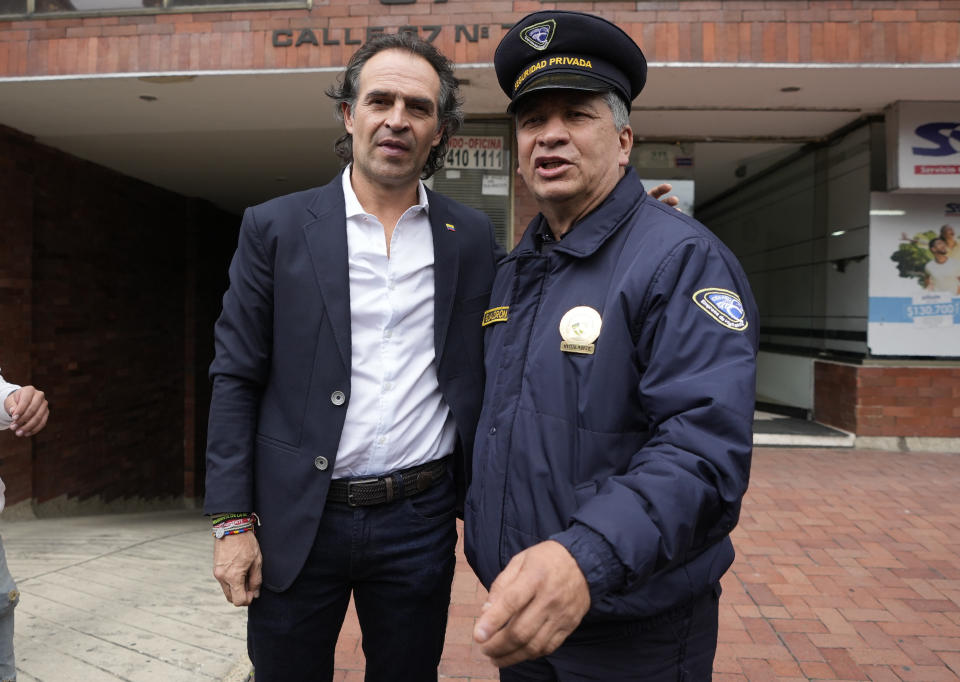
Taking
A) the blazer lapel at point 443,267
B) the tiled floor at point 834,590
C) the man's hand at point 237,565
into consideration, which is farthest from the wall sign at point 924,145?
the man's hand at point 237,565

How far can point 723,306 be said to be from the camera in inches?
49.6

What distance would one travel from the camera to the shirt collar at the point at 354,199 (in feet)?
6.36

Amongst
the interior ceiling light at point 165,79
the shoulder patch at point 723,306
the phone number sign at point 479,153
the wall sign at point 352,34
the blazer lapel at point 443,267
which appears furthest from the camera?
the phone number sign at point 479,153

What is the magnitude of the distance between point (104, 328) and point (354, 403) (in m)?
8.56

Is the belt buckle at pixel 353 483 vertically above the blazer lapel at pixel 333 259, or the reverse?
the blazer lapel at pixel 333 259

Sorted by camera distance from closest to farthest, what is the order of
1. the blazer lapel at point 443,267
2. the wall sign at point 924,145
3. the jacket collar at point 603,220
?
the jacket collar at point 603,220, the blazer lapel at point 443,267, the wall sign at point 924,145

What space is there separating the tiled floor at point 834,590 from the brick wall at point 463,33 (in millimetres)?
3461

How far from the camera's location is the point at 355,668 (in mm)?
2879

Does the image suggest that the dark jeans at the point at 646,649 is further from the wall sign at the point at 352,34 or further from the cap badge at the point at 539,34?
the wall sign at the point at 352,34

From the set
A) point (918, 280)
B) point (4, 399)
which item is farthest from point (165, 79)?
point (918, 280)

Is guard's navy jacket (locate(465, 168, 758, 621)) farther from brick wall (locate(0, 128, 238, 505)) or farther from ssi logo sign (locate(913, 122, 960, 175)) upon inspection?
brick wall (locate(0, 128, 238, 505))

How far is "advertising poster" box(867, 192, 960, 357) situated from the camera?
6.92m

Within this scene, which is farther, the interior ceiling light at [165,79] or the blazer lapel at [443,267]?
the interior ceiling light at [165,79]

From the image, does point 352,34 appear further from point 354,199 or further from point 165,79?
point 354,199
